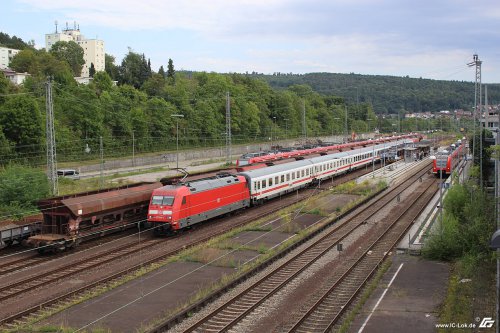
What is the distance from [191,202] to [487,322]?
61.3ft

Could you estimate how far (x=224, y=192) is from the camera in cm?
3512

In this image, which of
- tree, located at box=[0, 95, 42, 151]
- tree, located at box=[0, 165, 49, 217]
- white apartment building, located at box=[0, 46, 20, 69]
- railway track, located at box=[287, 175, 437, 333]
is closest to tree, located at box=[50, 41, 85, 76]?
white apartment building, located at box=[0, 46, 20, 69]

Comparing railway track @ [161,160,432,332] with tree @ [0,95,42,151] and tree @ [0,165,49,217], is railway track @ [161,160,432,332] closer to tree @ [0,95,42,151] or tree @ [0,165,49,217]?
tree @ [0,165,49,217]

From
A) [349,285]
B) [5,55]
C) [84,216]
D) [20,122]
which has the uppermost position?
[5,55]

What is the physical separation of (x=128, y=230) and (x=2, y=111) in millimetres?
33163

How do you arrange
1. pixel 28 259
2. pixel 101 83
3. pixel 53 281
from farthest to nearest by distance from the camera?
pixel 101 83 → pixel 28 259 → pixel 53 281

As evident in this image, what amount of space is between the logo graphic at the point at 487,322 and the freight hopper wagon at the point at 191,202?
17757 mm

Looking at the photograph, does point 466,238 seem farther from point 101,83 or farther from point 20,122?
point 101,83

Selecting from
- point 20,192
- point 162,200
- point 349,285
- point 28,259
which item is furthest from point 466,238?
point 20,192

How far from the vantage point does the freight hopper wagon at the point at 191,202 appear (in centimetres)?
2977

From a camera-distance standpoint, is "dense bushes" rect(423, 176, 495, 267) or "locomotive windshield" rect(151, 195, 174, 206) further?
"locomotive windshield" rect(151, 195, 174, 206)

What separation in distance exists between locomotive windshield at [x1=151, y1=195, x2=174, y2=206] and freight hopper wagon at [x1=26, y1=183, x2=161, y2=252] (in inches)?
66.9

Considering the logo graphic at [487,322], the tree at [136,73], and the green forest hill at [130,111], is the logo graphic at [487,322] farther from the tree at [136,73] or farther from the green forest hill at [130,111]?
the tree at [136,73]

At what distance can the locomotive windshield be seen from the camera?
2977 centimetres
